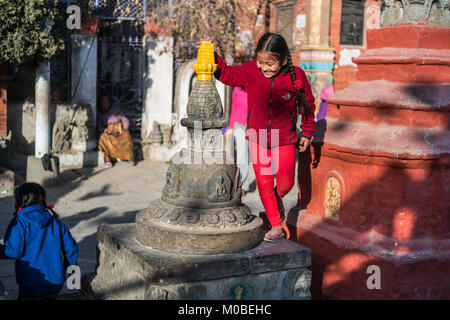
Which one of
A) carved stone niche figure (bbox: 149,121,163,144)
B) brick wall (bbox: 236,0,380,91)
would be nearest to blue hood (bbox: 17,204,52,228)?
carved stone niche figure (bbox: 149,121,163,144)

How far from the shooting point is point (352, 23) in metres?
13.9

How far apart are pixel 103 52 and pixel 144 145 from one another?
1.99 meters

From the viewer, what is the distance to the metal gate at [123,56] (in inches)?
439

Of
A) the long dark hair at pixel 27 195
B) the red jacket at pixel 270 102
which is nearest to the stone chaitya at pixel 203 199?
the red jacket at pixel 270 102

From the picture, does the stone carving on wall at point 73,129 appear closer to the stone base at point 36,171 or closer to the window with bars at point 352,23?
the stone base at point 36,171

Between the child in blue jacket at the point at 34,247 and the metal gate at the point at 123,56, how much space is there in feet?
25.3

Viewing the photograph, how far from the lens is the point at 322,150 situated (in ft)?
16.1

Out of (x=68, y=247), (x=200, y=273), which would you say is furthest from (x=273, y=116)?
(x=68, y=247)

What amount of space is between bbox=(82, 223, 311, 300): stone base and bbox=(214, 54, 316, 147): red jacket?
80 cm

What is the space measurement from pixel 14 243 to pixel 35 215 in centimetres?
22

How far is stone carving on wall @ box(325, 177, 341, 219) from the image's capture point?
4.83 m
